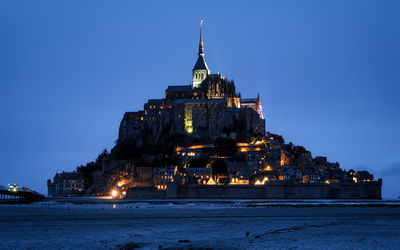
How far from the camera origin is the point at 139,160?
415 feet

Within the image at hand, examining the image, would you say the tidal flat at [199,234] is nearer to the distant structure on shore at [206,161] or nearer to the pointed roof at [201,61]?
the distant structure on shore at [206,161]

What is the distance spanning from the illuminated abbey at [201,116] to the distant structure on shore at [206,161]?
0.27 meters

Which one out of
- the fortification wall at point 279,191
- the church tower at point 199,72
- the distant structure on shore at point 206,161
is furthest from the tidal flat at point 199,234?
the church tower at point 199,72

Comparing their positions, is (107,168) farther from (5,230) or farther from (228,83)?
(5,230)

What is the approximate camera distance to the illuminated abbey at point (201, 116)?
132375mm

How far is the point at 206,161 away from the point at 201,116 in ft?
63.0

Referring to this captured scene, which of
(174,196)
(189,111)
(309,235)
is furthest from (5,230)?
(189,111)

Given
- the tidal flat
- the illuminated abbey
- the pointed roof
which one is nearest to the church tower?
the pointed roof

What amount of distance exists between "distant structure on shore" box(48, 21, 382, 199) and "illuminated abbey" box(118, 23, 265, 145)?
27 centimetres

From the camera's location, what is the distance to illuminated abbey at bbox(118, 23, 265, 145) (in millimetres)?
132375

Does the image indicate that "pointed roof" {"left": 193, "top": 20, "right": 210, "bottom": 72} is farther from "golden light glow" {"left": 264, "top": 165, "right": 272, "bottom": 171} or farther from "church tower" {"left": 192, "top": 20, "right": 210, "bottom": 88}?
"golden light glow" {"left": 264, "top": 165, "right": 272, "bottom": 171}

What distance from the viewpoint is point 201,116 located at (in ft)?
438

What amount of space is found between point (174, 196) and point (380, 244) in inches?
2940

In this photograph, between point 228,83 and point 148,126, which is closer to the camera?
point 148,126
